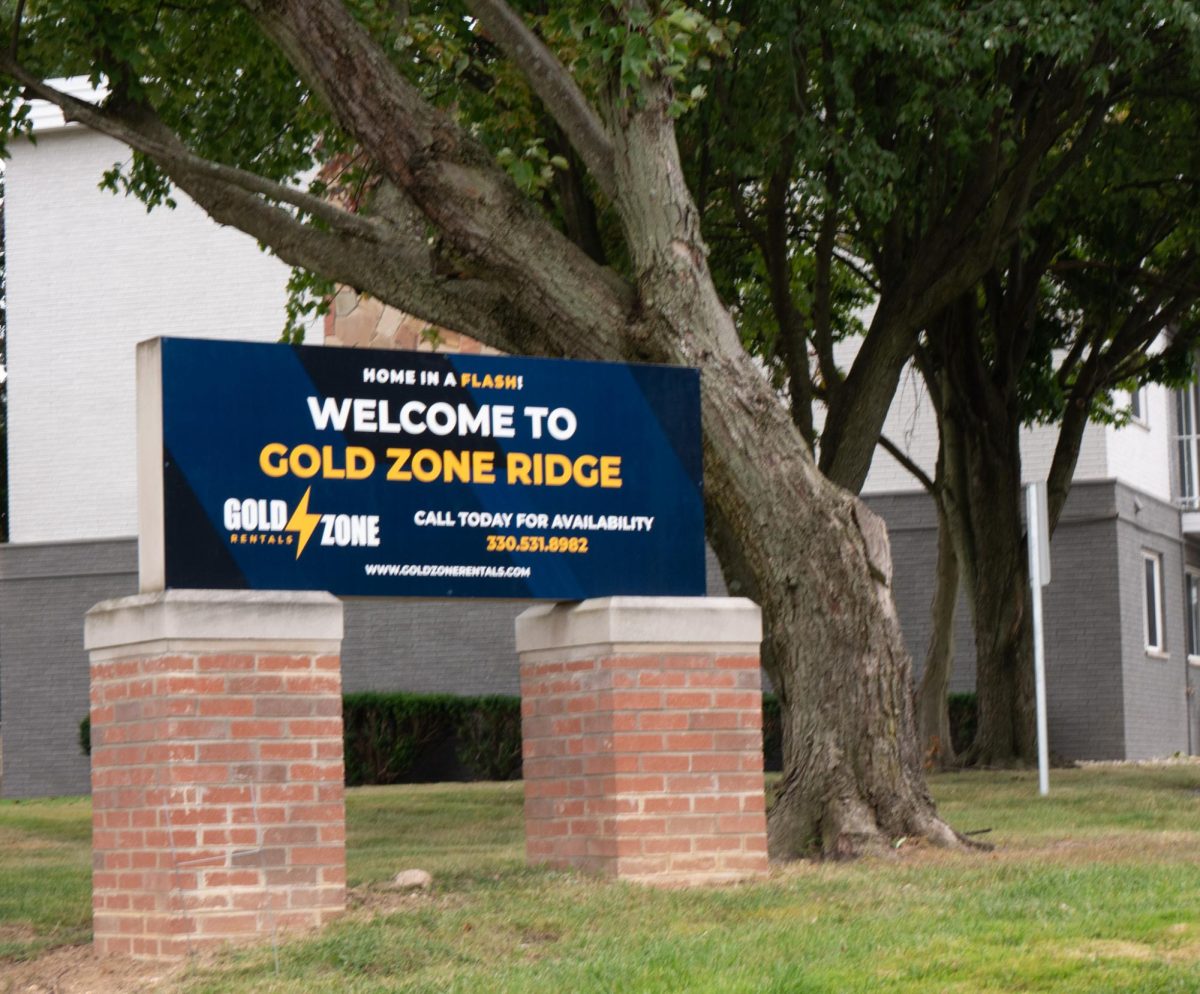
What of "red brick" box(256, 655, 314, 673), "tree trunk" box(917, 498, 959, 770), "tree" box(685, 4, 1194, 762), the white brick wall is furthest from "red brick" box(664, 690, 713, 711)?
the white brick wall

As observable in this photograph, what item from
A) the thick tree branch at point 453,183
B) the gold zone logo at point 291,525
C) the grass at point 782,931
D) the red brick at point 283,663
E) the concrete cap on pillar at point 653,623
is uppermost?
the thick tree branch at point 453,183

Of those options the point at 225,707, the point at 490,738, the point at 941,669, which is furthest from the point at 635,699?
the point at 490,738

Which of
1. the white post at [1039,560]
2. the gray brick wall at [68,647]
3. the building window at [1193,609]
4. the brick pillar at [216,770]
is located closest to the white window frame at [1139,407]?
the building window at [1193,609]

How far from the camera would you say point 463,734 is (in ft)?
83.3

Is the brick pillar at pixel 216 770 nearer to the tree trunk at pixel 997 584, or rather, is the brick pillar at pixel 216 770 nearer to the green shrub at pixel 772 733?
the tree trunk at pixel 997 584

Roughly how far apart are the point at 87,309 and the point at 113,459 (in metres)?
2.22

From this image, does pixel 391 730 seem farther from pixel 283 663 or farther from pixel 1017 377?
pixel 283 663

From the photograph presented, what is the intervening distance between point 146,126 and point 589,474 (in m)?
5.99

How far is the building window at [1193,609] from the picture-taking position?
28.1 meters

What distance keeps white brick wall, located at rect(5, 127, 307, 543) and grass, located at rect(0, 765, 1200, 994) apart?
17124mm

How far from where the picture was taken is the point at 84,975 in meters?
7.97

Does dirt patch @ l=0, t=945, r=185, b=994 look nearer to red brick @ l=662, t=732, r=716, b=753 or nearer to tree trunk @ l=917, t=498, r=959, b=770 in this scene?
red brick @ l=662, t=732, r=716, b=753

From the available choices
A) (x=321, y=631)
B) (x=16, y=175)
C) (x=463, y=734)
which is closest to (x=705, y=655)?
(x=321, y=631)

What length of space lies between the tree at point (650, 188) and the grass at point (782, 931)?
1246 millimetres
